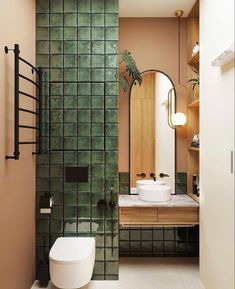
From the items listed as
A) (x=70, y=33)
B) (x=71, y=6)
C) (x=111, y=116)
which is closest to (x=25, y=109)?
(x=111, y=116)

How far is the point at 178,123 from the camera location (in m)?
3.38

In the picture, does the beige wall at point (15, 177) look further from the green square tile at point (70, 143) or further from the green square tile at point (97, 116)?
the green square tile at point (97, 116)

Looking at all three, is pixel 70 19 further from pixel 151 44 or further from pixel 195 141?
pixel 195 141

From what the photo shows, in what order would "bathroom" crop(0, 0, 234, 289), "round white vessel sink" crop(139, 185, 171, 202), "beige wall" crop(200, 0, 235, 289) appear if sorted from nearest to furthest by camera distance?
"beige wall" crop(200, 0, 235, 289) < "bathroom" crop(0, 0, 234, 289) < "round white vessel sink" crop(139, 185, 171, 202)

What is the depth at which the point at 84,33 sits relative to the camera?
2871 millimetres

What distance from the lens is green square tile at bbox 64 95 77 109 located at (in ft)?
9.44

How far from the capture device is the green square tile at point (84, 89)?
287cm

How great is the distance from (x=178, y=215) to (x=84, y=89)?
4.97 feet

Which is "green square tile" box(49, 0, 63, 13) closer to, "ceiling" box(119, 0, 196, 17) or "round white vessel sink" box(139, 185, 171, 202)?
"ceiling" box(119, 0, 196, 17)

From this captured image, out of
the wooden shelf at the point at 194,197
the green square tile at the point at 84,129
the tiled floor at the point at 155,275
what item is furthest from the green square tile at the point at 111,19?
the tiled floor at the point at 155,275

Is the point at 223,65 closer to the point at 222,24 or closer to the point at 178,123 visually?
the point at 222,24

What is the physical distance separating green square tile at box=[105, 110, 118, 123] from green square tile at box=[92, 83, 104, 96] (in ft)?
0.61

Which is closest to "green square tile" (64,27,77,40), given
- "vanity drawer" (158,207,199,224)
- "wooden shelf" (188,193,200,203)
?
"vanity drawer" (158,207,199,224)

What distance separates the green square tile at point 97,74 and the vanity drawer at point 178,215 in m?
1.38
